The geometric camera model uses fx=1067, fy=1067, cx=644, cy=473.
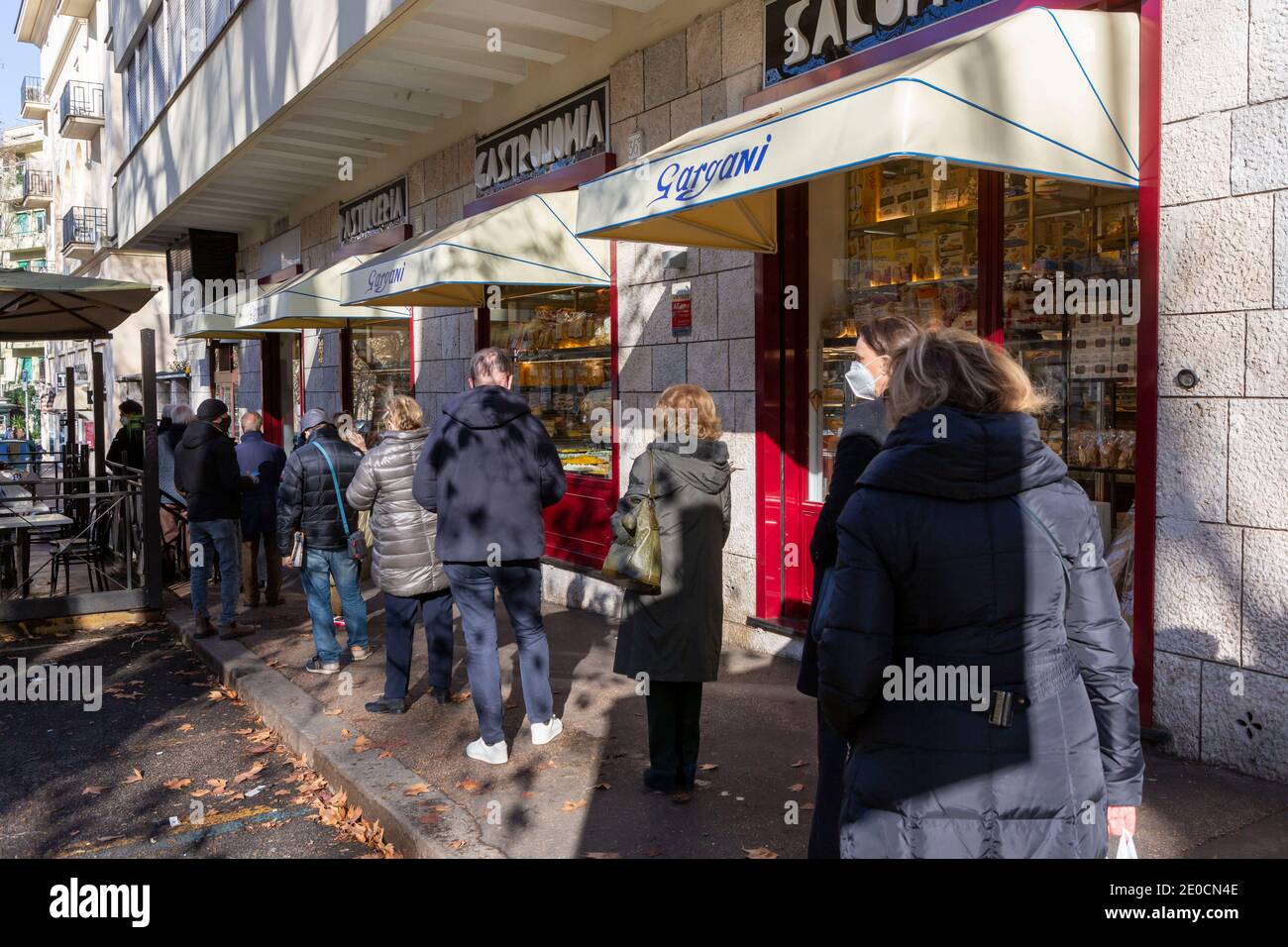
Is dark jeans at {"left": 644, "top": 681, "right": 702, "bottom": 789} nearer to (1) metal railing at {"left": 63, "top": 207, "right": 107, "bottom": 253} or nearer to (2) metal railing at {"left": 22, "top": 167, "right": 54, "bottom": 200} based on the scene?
(1) metal railing at {"left": 63, "top": 207, "right": 107, "bottom": 253}

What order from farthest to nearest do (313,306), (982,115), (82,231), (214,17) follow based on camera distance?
(82,231)
(214,17)
(313,306)
(982,115)

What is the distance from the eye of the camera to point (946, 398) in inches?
89.3

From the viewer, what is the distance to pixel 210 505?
26.6ft

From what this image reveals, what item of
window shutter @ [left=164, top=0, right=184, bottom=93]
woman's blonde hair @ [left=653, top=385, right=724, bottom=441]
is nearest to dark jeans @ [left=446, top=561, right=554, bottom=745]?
woman's blonde hair @ [left=653, top=385, right=724, bottom=441]

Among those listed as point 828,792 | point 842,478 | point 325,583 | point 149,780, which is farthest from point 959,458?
point 325,583

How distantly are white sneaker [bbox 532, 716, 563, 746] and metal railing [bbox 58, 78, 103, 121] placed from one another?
98.9ft

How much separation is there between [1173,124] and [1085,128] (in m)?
0.39

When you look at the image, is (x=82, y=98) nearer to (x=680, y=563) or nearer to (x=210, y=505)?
(x=210, y=505)

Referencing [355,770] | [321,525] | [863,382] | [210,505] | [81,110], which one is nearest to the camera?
[863,382]

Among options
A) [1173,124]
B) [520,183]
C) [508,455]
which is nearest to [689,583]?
[508,455]

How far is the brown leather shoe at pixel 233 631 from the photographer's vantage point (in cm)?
806

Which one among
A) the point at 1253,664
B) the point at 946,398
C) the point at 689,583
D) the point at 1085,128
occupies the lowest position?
the point at 1253,664

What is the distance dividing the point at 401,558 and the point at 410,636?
0.48m

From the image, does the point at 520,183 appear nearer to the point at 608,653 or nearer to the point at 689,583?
the point at 608,653
